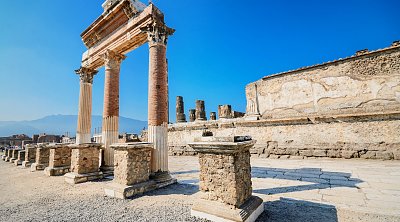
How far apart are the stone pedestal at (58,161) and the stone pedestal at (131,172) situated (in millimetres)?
4288

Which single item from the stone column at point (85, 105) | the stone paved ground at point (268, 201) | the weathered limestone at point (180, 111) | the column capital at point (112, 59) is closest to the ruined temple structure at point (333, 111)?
the stone paved ground at point (268, 201)

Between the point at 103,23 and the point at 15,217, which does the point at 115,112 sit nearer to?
A: the point at 103,23

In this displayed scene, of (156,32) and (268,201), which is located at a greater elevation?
(156,32)

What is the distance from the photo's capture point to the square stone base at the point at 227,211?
8.63ft

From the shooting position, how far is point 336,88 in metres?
9.50

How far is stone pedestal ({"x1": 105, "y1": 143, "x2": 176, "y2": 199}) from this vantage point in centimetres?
441

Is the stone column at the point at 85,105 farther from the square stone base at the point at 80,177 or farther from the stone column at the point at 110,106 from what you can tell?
the square stone base at the point at 80,177

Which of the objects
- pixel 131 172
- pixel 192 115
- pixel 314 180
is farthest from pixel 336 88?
pixel 192 115

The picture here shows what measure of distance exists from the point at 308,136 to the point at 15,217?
410 inches

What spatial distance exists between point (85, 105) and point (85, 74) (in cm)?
155

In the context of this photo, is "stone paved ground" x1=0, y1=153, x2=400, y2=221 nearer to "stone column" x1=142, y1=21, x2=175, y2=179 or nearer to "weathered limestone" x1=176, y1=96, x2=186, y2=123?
"stone column" x1=142, y1=21, x2=175, y2=179

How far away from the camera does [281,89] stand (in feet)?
36.8

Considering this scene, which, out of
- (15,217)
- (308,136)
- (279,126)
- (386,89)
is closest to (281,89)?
(279,126)

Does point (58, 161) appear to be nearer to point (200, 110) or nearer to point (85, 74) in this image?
point (85, 74)
